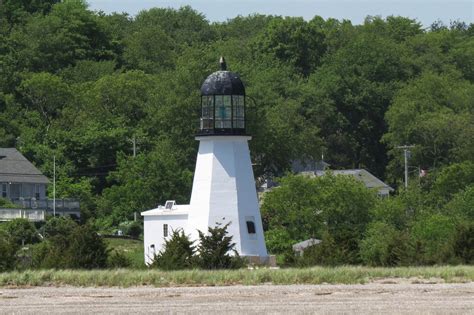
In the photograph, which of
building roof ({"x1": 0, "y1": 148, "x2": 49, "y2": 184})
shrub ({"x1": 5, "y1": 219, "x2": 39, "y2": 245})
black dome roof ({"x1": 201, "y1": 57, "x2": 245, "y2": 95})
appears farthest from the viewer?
building roof ({"x1": 0, "y1": 148, "x2": 49, "y2": 184})

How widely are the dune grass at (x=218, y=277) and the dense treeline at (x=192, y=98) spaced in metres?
42.6

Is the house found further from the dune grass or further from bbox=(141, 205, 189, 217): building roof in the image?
the dune grass

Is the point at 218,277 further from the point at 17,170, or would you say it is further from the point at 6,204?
the point at 17,170

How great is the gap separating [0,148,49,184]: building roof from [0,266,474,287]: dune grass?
1888 inches

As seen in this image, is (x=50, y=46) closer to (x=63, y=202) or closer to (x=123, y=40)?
(x=123, y=40)

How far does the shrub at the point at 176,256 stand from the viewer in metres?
64.6

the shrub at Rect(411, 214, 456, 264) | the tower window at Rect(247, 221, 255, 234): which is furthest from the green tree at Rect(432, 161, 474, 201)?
the tower window at Rect(247, 221, 255, 234)

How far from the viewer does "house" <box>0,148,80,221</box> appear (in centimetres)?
10419

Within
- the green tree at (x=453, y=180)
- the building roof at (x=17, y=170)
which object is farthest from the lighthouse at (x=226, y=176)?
the building roof at (x=17, y=170)

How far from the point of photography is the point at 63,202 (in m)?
104

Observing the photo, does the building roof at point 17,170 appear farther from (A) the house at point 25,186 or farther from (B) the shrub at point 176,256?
(B) the shrub at point 176,256

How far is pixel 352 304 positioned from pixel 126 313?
5968 mm

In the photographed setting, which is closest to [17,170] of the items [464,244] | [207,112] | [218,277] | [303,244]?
[303,244]

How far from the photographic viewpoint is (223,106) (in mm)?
74250
